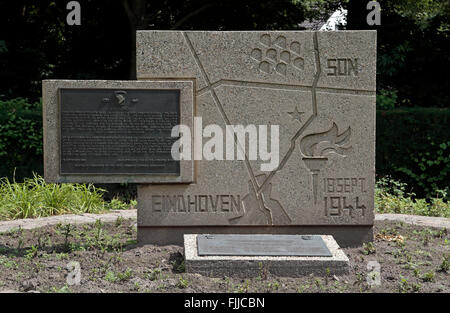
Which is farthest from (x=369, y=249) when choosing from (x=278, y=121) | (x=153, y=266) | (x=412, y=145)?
(x=412, y=145)

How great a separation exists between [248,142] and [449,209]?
150 inches

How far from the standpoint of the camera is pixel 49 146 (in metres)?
5.50

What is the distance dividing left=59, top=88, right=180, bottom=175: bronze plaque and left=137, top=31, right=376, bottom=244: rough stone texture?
10.7 inches

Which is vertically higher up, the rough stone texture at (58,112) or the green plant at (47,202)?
the rough stone texture at (58,112)

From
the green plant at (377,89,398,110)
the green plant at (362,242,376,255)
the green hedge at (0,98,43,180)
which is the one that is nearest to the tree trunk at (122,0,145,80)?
the green hedge at (0,98,43,180)

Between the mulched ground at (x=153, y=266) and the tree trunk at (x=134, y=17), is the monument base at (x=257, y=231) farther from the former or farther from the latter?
the tree trunk at (x=134, y=17)

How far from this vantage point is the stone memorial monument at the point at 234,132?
5492 millimetres

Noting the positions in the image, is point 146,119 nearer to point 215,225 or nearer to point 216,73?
point 216,73

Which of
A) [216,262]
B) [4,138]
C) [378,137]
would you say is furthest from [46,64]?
[216,262]

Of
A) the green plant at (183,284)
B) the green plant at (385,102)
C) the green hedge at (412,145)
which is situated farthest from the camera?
the green plant at (385,102)

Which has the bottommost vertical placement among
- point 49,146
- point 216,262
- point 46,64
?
Answer: point 216,262

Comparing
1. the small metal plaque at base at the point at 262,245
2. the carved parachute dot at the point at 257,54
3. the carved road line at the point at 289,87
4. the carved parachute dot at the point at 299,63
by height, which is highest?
the carved parachute dot at the point at 257,54

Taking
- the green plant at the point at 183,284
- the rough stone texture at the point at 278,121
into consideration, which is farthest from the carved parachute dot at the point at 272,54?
the green plant at the point at 183,284

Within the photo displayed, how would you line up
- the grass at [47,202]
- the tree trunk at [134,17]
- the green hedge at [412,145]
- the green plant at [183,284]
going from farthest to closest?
the tree trunk at [134,17] → the green hedge at [412,145] → the grass at [47,202] → the green plant at [183,284]
